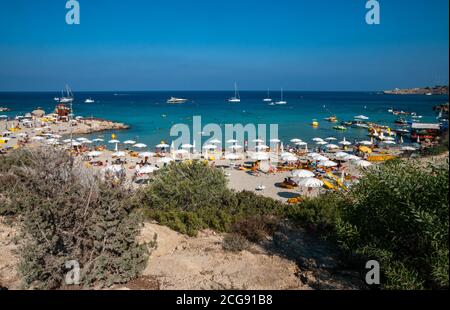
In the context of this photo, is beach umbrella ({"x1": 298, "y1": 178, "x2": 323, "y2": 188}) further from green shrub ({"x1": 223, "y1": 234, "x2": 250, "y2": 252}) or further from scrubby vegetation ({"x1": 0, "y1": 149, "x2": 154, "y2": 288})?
scrubby vegetation ({"x1": 0, "y1": 149, "x2": 154, "y2": 288})

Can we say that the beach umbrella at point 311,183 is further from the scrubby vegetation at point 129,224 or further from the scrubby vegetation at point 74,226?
the scrubby vegetation at point 74,226

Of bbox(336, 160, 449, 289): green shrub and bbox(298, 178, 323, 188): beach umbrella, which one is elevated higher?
bbox(336, 160, 449, 289): green shrub

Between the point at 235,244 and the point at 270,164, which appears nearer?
the point at 235,244

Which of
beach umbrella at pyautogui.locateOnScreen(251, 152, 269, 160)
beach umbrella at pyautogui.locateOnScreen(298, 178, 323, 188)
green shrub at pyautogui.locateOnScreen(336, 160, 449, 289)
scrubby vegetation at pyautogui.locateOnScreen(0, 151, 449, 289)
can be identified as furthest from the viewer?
beach umbrella at pyautogui.locateOnScreen(251, 152, 269, 160)

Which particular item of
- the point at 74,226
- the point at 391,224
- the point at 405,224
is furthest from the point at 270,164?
the point at 74,226

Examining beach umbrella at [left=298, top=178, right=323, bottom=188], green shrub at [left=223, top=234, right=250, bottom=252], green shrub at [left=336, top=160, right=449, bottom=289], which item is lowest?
beach umbrella at [left=298, top=178, right=323, bottom=188]

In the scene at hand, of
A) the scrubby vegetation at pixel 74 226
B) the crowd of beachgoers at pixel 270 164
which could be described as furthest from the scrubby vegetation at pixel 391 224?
the crowd of beachgoers at pixel 270 164

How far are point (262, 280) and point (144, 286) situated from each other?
2.17 meters

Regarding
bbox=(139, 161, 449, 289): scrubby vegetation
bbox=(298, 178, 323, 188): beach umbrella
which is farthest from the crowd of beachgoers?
bbox=(139, 161, 449, 289): scrubby vegetation

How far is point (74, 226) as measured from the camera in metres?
6.27

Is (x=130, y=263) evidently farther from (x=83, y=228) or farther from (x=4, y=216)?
(x=4, y=216)

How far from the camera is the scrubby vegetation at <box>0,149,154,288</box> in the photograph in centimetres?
584

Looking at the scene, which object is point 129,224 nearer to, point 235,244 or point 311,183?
point 235,244

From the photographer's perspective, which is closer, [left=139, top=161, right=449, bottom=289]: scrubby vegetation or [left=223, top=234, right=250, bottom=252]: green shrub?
[left=139, top=161, right=449, bottom=289]: scrubby vegetation
